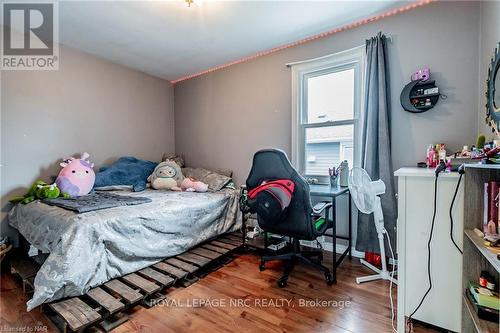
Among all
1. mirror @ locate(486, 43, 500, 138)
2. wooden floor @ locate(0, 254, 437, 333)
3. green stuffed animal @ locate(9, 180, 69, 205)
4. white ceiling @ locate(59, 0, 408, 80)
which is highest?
white ceiling @ locate(59, 0, 408, 80)

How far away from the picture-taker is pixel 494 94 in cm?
148

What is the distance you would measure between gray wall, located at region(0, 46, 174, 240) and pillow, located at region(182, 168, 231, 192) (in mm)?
894

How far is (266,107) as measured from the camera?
2.99 metres

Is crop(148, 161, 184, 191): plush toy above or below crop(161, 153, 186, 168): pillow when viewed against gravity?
below

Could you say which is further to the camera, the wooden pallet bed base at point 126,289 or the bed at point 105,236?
the bed at point 105,236

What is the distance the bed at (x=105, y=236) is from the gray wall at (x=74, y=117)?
0.60 m

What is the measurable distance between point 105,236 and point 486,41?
10.5 ft

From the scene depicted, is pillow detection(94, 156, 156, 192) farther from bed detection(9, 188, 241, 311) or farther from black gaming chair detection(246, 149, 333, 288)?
black gaming chair detection(246, 149, 333, 288)

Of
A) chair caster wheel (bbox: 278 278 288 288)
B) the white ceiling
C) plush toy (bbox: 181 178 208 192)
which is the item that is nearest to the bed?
plush toy (bbox: 181 178 208 192)

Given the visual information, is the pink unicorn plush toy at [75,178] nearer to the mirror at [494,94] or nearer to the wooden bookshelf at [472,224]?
the wooden bookshelf at [472,224]

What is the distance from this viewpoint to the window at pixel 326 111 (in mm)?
2432

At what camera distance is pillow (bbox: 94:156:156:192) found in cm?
291

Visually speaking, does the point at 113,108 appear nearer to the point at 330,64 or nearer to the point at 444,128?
the point at 330,64

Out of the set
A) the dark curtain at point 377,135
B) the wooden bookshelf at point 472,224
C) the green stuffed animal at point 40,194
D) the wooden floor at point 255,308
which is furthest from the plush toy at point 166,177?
the wooden bookshelf at point 472,224
